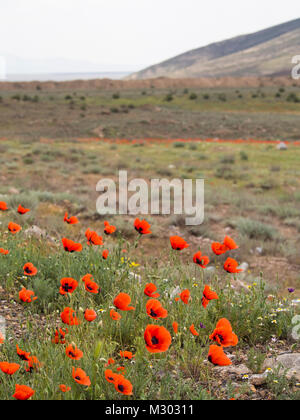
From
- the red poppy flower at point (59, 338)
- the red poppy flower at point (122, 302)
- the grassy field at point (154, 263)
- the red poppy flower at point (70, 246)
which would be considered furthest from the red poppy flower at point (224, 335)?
the red poppy flower at point (70, 246)

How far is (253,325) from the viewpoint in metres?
2.94

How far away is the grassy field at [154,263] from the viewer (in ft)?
7.21

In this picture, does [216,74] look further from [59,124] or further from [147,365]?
[147,365]

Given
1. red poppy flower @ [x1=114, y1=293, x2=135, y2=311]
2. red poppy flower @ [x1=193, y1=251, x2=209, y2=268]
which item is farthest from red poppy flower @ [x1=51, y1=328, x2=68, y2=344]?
red poppy flower @ [x1=193, y1=251, x2=209, y2=268]

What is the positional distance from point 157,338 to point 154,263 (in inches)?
57.9

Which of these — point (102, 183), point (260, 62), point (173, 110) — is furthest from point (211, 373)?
point (260, 62)

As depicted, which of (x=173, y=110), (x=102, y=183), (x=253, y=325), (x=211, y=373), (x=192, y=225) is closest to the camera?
(x=211, y=373)

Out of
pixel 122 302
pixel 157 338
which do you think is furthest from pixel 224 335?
pixel 122 302

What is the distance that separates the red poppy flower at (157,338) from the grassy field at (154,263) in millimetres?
222

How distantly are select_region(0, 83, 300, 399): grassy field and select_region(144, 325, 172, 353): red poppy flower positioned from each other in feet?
0.73

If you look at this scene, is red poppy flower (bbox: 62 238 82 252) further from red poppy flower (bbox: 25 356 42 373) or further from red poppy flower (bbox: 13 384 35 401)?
red poppy flower (bbox: 13 384 35 401)

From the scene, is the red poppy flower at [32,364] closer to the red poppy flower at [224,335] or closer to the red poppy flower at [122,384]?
the red poppy flower at [122,384]

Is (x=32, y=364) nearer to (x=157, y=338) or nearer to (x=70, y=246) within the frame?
(x=157, y=338)

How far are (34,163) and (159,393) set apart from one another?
14.5 metres
